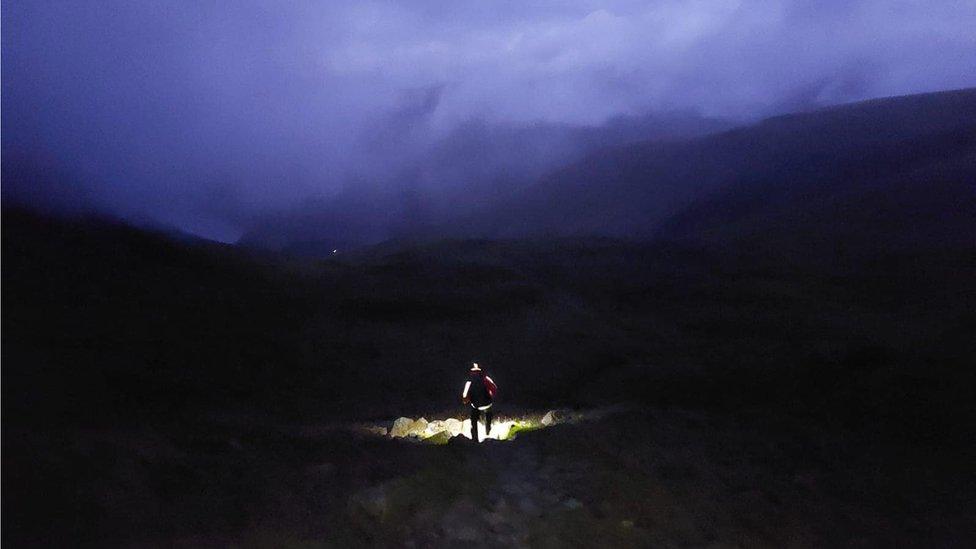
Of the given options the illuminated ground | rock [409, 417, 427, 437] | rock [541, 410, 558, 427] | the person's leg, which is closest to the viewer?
the person's leg

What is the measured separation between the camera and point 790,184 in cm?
6369

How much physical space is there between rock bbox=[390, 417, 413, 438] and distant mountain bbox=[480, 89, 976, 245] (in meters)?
31.9

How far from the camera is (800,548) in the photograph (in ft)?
29.4

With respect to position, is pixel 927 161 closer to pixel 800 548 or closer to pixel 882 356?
pixel 882 356

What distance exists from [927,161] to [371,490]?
190 ft

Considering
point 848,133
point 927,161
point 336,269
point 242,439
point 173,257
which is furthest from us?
point 848,133

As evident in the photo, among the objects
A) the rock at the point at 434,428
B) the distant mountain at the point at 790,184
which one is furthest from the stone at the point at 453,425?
the distant mountain at the point at 790,184

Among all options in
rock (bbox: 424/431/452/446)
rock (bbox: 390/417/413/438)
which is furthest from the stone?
rock (bbox: 390/417/413/438)

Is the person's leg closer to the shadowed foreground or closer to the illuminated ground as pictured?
the illuminated ground

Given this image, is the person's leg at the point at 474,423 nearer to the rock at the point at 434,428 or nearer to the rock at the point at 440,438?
the rock at the point at 440,438

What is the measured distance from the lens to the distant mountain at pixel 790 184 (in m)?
45.5

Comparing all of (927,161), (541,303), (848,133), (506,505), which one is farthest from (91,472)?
(848,133)

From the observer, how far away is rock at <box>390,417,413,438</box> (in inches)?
706

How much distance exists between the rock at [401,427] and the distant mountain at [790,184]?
31.9 m
